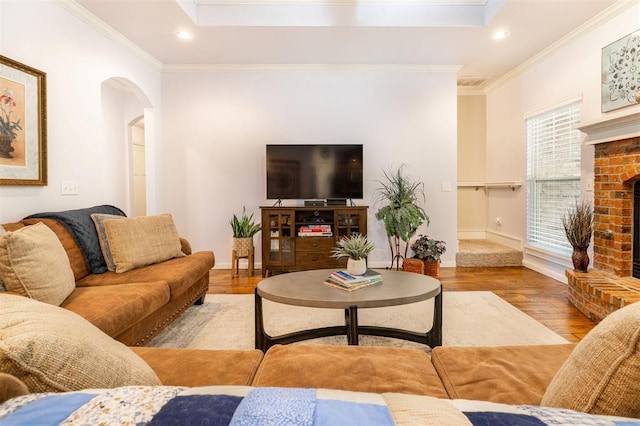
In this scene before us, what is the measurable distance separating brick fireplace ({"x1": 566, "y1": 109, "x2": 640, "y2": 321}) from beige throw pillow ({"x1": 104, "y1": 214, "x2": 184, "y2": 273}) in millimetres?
3458

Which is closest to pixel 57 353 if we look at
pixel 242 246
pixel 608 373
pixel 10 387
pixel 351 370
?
pixel 10 387

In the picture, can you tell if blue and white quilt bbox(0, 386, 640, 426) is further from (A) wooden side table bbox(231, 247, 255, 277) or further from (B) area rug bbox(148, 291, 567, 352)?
(A) wooden side table bbox(231, 247, 255, 277)

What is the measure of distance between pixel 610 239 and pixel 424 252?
172cm

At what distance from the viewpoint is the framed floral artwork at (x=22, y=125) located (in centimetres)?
230

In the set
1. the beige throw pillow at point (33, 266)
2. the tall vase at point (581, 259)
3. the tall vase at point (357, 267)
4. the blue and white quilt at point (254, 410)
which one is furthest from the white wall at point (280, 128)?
the blue and white quilt at point (254, 410)

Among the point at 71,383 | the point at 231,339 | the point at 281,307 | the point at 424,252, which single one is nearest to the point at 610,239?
the point at 424,252

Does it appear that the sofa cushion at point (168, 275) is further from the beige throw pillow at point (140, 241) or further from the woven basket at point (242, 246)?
the woven basket at point (242, 246)

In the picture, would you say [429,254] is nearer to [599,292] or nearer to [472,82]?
[599,292]

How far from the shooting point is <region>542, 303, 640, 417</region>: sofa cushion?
63cm

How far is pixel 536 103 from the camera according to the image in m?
4.15

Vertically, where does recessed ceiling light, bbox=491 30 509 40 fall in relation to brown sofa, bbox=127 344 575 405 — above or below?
above

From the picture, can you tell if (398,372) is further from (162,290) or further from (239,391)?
(162,290)

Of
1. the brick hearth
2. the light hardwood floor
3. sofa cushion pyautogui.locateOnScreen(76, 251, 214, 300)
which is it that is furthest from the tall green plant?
the brick hearth

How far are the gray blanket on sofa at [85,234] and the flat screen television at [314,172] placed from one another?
6.92 feet
